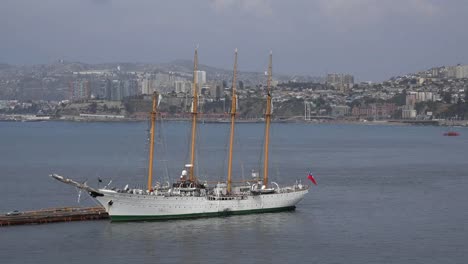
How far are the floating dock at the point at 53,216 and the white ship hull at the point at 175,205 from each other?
3.95ft

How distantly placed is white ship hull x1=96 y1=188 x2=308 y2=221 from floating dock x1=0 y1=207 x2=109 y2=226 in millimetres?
1203

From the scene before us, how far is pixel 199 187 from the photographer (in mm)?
33938

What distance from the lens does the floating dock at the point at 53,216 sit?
32.4 metres

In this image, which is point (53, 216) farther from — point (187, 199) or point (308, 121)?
point (308, 121)

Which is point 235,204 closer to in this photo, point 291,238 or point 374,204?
point 291,238

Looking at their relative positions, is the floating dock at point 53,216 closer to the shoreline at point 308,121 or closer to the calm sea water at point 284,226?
the calm sea water at point 284,226

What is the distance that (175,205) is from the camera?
32844mm

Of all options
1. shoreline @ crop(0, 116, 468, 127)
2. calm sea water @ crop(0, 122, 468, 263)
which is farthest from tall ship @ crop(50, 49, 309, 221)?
shoreline @ crop(0, 116, 468, 127)

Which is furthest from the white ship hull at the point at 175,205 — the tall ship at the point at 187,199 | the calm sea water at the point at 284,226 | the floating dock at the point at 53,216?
the floating dock at the point at 53,216

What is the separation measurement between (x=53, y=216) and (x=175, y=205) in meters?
3.97

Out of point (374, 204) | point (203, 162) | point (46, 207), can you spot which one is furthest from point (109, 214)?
point (203, 162)

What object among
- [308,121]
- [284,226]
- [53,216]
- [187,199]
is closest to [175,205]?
[187,199]

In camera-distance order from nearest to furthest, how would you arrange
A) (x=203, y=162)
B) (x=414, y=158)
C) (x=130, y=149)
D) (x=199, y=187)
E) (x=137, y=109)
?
1. (x=199, y=187)
2. (x=203, y=162)
3. (x=414, y=158)
4. (x=130, y=149)
5. (x=137, y=109)

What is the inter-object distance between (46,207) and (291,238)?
10762mm
